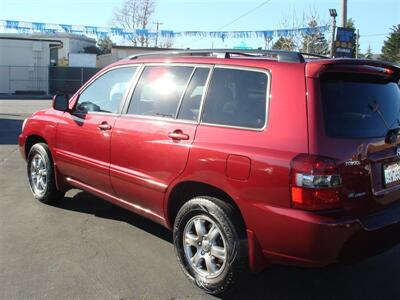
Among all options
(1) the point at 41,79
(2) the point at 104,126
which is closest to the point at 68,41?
(1) the point at 41,79

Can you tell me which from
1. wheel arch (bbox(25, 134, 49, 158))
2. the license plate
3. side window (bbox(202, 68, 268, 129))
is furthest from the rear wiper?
wheel arch (bbox(25, 134, 49, 158))

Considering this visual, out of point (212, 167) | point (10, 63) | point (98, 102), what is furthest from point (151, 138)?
point (10, 63)

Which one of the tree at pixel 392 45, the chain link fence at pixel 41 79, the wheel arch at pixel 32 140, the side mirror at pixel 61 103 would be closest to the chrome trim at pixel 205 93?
the side mirror at pixel 61 103

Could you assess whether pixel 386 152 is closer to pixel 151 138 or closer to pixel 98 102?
pixel 151 138

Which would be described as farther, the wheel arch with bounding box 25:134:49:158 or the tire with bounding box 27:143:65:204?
the wheel arch with bounding box 25:134:49:158

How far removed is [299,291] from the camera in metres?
3.93

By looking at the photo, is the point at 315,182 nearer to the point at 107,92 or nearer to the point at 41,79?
the point at 107,92

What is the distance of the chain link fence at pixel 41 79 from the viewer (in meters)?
38.0

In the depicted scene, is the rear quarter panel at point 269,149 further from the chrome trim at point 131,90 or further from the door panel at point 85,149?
the door panel at point 85,149

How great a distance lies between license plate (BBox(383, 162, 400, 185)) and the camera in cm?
360

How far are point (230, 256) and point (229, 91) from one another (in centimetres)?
125

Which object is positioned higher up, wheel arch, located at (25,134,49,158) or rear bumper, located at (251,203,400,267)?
wheel arch, located at (25,134,49,158)

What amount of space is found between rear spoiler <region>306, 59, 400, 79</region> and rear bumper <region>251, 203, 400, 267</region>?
971mm

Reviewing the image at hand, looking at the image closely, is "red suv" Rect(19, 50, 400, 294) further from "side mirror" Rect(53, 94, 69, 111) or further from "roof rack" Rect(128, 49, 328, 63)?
"side mirror" Rect(53, 94, 69, 111)
